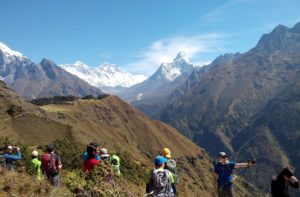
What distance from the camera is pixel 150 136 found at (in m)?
174

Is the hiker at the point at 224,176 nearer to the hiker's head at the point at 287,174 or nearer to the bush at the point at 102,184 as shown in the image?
the hiker's head at the point at 287,174

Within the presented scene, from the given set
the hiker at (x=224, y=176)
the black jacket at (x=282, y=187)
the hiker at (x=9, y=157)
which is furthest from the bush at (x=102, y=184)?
the hiker at (x=9, y=157)

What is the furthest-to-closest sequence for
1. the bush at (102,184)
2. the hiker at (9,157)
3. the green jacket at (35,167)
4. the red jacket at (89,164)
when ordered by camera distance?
the hiker at (9,157) → the green jacket at (35,167) → the red jacket at (89,164) → the bush at (102,184)

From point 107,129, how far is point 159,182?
123916 mm

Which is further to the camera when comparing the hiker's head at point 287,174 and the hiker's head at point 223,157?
the hiker's head at point 223,157

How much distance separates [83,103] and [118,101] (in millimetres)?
42744

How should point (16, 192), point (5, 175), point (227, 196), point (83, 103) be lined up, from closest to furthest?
1. point (16, 192)
2. point (5, 175)
3. point (227, 196)
4. point (83, 103)

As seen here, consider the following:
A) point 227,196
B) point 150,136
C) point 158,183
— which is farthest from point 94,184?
point 150,136

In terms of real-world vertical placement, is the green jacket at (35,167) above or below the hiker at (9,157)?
below

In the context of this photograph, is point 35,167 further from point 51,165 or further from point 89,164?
point 89,164

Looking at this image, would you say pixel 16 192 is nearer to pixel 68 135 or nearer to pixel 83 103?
pixel 68 135

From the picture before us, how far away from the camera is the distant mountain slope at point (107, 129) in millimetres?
83000

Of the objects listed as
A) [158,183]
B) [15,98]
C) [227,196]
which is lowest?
[227,196]

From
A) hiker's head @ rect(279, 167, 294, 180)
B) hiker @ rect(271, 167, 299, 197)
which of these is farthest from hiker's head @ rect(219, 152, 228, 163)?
hiker's head @ rect(279, 167, 294, 180)
